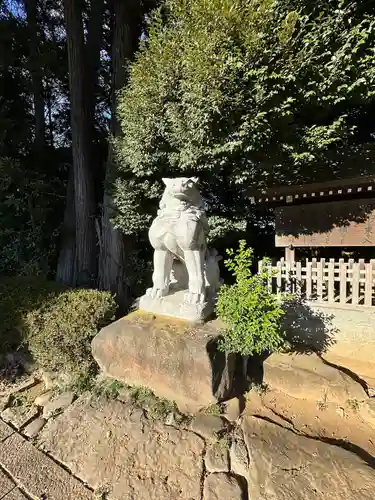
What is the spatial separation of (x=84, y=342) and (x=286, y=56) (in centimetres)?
425

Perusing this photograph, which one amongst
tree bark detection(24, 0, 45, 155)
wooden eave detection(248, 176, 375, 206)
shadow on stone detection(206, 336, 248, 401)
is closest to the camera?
shadow on stone detection(206, 336, 248, 401)

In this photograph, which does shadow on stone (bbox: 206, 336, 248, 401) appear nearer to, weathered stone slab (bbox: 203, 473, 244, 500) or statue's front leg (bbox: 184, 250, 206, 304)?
statue's front leg (bbox: 184, 250, 206, 304)

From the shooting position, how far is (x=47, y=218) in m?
6.38

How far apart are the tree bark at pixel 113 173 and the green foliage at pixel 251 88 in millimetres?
1262

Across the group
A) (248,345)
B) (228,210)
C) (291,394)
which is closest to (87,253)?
(228,210)

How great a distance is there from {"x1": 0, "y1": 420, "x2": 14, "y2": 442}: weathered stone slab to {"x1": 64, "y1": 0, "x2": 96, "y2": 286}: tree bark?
3.12 meters

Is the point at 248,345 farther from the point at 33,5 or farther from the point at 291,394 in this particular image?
the point at 33,5

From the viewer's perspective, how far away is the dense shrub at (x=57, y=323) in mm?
3068

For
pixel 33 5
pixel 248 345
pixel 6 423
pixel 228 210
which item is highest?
pixel 33 5

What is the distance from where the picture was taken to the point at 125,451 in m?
2.22

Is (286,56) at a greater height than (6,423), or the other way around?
(286,56)

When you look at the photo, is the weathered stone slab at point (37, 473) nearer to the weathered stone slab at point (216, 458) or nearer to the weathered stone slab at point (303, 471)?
the weathered stone slab at point (216, 458)

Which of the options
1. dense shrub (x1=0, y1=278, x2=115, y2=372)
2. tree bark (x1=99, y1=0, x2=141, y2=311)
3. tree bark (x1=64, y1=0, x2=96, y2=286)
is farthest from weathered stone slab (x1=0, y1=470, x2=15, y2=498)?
tree bark (x1=64, y1=0, x2=96, y2=286)

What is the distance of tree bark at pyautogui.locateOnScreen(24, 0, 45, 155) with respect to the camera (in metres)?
5.82
